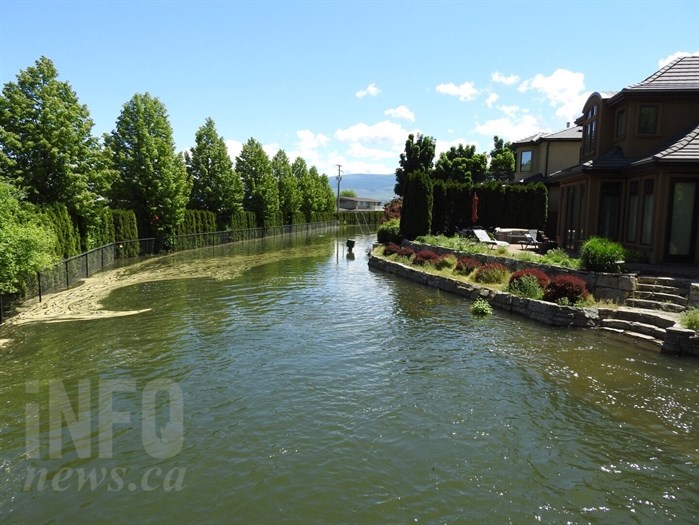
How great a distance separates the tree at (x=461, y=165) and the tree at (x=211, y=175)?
2276cm

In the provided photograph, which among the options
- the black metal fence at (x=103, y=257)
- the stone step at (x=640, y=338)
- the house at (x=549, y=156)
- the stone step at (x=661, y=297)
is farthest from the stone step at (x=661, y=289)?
the black metal fence at (x=103, y=257)

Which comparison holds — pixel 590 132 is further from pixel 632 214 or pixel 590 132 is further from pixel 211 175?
pixel 211 175

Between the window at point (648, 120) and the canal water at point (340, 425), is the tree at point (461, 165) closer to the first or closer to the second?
the window at point (648, 120)

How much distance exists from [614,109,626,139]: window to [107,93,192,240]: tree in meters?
26.5

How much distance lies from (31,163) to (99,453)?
768 inches

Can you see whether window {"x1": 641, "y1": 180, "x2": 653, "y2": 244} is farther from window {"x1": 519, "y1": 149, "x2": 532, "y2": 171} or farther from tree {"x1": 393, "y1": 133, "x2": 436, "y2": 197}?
tree {"x1": 393, "y1": 133, "x2": 436, "y2": 197}

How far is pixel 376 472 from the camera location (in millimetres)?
6000

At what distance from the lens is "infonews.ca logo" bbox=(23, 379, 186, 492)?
5789 millimetres

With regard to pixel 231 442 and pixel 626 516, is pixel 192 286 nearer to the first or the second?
pixel 231 442

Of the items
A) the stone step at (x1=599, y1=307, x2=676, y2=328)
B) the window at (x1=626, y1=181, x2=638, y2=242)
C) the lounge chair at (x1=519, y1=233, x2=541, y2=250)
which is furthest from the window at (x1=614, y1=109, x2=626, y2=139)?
the stone step at (x1=599, y1=307, x2=676, y2=328)

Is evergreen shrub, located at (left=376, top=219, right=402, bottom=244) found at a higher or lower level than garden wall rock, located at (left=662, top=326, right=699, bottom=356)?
higher

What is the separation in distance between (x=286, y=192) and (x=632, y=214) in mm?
43885

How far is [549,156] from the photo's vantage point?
30.8 meters

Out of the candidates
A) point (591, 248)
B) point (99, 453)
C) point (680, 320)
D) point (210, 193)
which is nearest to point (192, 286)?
point (99, 453)
